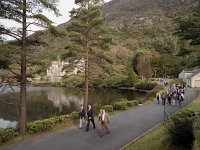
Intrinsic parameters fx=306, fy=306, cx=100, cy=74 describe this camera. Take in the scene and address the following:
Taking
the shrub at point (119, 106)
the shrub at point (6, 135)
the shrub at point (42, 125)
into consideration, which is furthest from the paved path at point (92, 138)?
the shrub at point (119, 106)

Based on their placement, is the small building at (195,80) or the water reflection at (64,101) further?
the small building at (195,80)

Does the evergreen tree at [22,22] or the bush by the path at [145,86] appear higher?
the evergreen tree at [22,22]

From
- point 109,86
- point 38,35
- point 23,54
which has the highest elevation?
point 38,35

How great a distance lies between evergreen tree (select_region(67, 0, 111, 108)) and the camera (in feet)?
91.6

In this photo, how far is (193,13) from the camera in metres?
19.9

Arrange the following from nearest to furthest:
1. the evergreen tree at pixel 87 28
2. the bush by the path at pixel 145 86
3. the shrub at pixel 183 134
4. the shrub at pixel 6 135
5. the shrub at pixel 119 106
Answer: the shrub at pixel 183 134 < the shrub at pixel 6 135 < the evergreen tree at pixel 87 28 < the shrub at pixel 119 106 < the bush by the path at pixel 145 86

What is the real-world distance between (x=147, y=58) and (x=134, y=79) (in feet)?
27.8

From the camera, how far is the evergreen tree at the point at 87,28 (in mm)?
27922

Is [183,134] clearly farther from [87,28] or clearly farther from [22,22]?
[87,28]

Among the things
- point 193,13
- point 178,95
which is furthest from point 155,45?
point 193,13

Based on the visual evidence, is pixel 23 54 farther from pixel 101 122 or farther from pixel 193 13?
pixel 193 13

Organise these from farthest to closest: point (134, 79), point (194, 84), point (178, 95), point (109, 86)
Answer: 1. point (109, 86)
2. point (134, 79)
3. point (194, 84)
4. point (178, 95)

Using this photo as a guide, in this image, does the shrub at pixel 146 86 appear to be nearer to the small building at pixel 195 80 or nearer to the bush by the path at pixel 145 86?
the bush by the path at pixel 145 86

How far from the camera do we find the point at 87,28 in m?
28.4
